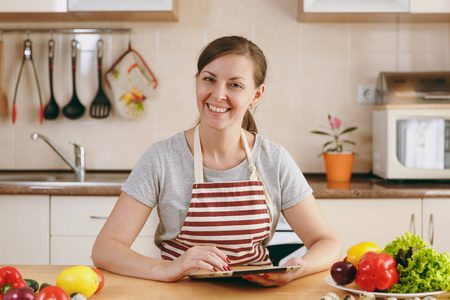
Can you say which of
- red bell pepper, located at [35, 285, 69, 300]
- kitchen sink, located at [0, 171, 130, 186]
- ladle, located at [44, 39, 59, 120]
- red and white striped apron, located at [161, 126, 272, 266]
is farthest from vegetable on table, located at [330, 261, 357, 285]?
ladle, located at [44, 39, 59, 120]

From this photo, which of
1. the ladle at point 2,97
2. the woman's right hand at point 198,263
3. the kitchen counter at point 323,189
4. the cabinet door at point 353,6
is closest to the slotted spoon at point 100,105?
the ladle at point 2,97

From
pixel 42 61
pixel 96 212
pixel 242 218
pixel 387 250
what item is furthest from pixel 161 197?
pixel 42 61

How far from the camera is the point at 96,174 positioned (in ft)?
9.13

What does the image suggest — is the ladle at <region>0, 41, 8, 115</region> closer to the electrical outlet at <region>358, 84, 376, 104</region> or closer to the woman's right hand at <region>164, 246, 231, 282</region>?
the electrical outlet at <region>358, 84, 376, 104</region>

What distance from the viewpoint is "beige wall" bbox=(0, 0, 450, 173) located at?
277 centimetres

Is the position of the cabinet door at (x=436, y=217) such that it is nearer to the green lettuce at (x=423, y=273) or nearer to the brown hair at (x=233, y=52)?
the brown hair at (x=233, y=52)

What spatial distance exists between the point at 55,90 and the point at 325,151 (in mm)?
1390

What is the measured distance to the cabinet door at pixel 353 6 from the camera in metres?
2.45

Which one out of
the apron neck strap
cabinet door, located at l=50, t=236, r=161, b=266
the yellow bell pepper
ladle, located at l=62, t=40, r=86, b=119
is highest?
ladle, located at l=62, t=40, r=86, b=119

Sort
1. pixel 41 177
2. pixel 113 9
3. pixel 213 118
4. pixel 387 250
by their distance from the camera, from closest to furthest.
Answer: pixel 387 250
pixel 213 118
pixel 113 9
pixel 41 177

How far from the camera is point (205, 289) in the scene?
44.3 inches

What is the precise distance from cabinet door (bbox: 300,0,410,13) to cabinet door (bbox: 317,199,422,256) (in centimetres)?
85

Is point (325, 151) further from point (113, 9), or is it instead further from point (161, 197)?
point (161, 197)

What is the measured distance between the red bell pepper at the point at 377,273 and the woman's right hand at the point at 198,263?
0.27 meters
